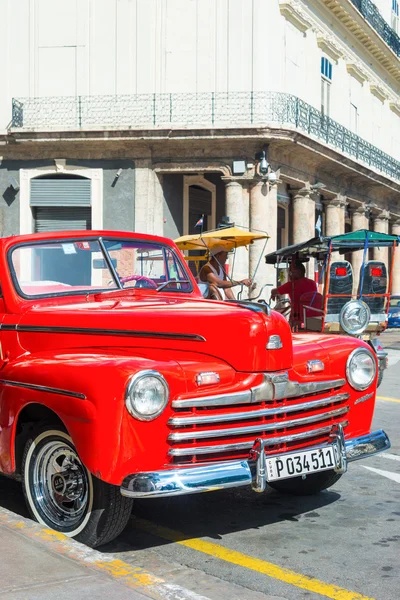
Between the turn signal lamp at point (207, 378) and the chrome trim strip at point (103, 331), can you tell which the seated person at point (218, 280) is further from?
the turn signal lamp at point (207, 378)

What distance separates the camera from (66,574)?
12.8 feet

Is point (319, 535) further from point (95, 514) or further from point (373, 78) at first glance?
point (373, 78)

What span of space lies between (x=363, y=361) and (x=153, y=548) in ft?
6.02

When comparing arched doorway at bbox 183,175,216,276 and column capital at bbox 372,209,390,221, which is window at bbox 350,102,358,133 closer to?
column capital at bbox 372,209,390,221

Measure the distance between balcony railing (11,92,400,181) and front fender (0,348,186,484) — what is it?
1895cm

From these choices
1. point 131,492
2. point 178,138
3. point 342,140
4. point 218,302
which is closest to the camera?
point 131,492

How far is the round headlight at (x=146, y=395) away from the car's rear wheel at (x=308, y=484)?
1858mm

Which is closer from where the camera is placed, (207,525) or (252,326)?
(252,326)

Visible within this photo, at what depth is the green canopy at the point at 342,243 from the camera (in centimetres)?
1406

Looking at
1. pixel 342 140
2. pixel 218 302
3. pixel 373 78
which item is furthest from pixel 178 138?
pixel 218 302

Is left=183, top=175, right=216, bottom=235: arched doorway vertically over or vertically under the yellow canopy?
over

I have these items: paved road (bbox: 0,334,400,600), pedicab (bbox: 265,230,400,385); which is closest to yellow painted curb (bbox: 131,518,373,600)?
paved road (bbox: 0,334,400,600)

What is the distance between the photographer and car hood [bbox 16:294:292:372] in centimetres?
491

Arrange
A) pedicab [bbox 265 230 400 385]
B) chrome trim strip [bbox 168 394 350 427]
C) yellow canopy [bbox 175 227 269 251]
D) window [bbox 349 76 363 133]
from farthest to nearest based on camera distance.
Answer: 1. window [bbox 349 76 363 133]
2. yellow canopy [bbox 175 227 269 251]
3. pedicab [bbox 265 230 400 385]
4. chrome trim strip [bbox 168 394 350 427]
